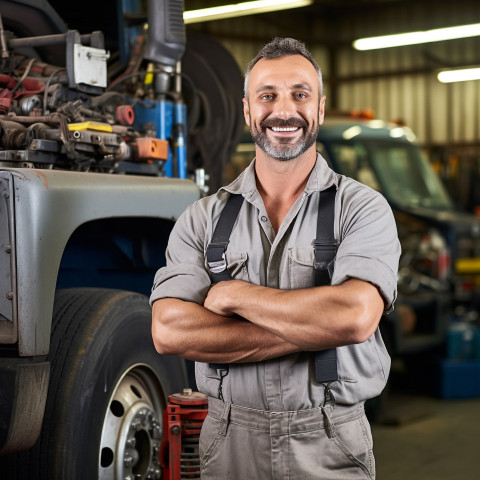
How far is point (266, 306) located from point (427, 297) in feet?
16.7

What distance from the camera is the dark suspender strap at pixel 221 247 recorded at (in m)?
2.36

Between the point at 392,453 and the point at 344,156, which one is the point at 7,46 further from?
the point at 344,156

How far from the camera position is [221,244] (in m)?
2.36

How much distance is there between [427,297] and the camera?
23.0 ft

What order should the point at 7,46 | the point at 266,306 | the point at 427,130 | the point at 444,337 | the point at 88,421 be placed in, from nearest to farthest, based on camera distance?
the point at 266,306 < the point at 88,421 < the point at 7,46 < the point at 444,337 < the point at 427,130

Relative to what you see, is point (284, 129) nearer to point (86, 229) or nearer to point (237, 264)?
point (237, 264)

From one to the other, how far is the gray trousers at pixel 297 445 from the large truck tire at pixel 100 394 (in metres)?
0.80

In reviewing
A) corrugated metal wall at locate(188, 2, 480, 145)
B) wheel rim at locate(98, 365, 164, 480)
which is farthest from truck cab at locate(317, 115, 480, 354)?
corrugated metal wall at locate(188, 2, 480, 145)

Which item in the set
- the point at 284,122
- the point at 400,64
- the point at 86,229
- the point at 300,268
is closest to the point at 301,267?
the point at 300,268

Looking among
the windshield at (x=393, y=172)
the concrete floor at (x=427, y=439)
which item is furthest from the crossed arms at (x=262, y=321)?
the windshield at (x=393, y=172)

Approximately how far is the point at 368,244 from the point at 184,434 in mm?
1221

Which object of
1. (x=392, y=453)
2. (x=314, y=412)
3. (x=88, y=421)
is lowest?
(x=392, y=453)

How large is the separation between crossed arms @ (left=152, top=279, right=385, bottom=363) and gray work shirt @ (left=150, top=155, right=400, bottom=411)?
0.05 meters

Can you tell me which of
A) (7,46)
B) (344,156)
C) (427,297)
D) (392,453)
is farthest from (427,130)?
(7,46)
